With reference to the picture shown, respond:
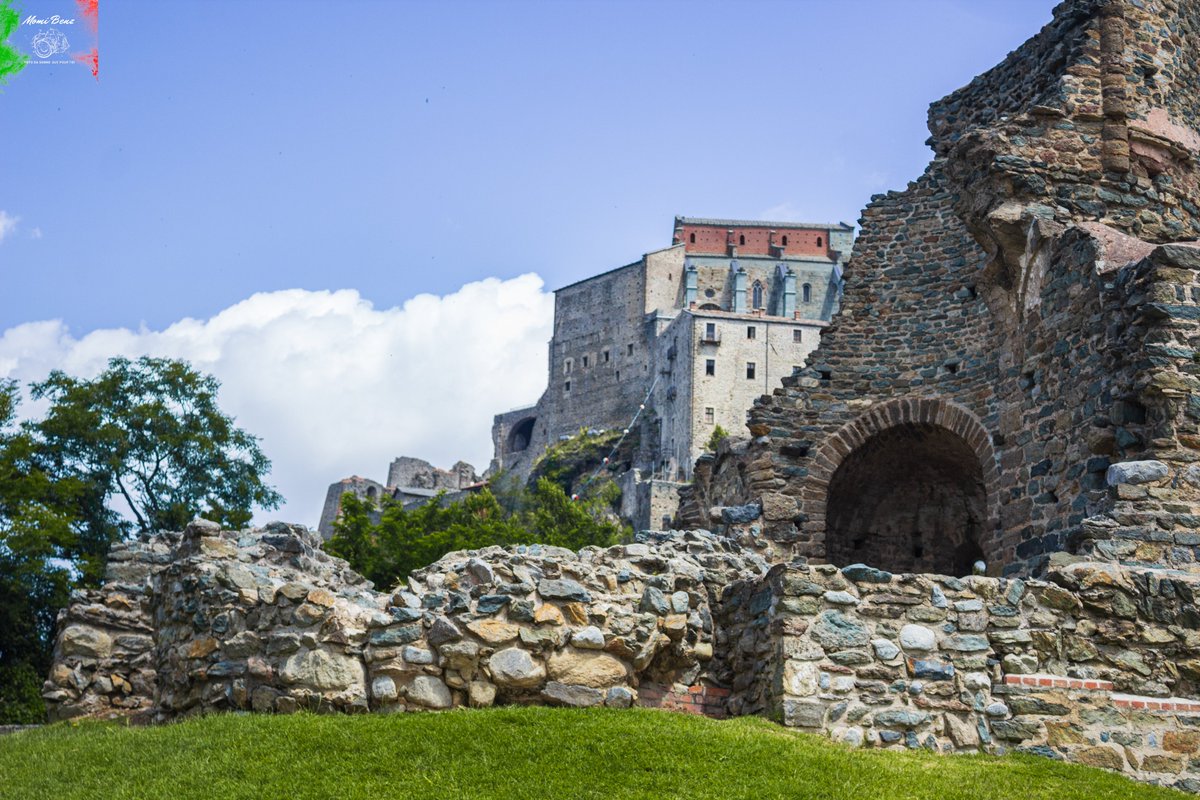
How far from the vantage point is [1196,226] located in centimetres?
1529

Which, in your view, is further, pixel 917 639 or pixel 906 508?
pixel 906 508

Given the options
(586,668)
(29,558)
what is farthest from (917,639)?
(29,558)

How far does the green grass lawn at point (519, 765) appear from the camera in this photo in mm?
7695

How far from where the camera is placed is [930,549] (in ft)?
57.0

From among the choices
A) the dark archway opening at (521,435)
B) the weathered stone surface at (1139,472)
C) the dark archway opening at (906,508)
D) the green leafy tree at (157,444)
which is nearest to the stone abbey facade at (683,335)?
the dark archway opening at (521,435)

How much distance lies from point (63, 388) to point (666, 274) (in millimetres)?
80589

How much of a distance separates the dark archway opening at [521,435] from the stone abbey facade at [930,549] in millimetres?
99851

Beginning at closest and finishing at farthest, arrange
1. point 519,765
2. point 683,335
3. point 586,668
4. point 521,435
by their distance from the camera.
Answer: point 519,765, point 586,668, point 683,335, point 521,435

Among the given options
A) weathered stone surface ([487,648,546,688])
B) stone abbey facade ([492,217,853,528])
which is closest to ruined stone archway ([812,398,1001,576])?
weathered stone surface ([487,648,546,688])

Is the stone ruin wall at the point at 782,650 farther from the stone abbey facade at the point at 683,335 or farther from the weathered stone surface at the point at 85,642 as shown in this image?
the stone abbey facade at the point at 683,335

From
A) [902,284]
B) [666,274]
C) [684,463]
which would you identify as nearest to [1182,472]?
[902,284]

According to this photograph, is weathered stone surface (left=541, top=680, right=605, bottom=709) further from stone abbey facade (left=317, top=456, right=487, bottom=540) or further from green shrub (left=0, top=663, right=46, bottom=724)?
stone abbey facade (left=317, top=456, right=487, bottom=540)

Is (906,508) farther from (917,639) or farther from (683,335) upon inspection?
(683,335)

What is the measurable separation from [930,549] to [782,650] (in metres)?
8.43
